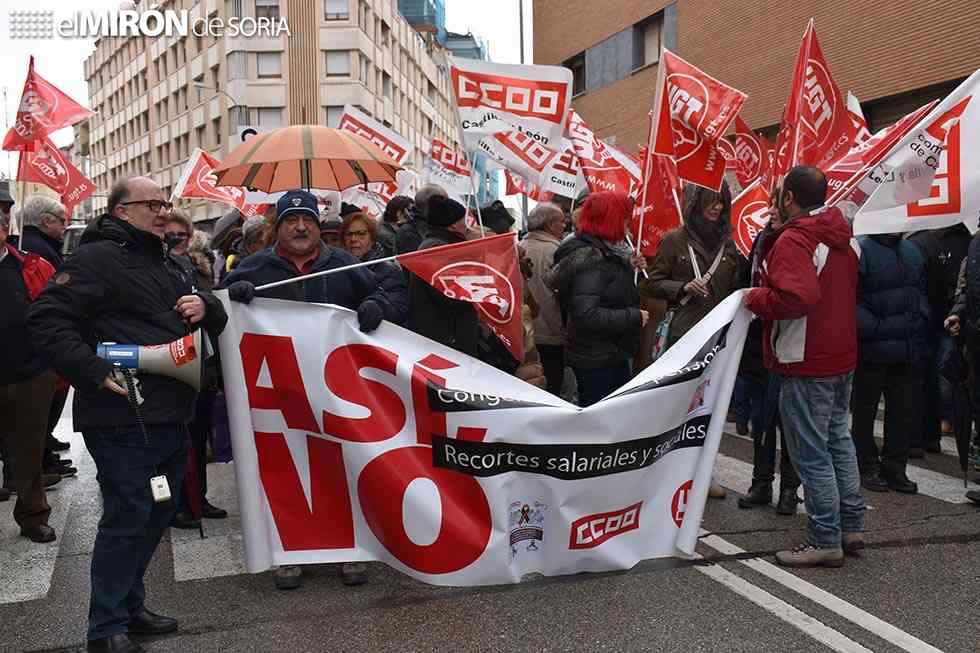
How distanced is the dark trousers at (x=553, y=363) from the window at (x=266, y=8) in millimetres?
50867

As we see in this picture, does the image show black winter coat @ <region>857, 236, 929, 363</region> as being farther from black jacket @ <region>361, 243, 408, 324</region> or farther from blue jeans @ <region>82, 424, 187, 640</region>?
blue jeans @ <region>82, 424, 187, 640</region>

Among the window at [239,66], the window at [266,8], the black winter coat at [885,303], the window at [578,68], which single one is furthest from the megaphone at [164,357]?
the window at [266,8]

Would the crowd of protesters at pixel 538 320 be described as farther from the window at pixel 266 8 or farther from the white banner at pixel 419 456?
the window at pixel 266 8

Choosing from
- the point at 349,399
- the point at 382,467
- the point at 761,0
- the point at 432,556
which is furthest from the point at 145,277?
the point at 761,0

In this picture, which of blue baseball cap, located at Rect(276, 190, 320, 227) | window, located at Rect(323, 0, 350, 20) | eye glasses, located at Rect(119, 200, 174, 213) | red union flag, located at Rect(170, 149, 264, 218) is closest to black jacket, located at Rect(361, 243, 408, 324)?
blue baseball cap, located at Rect(276, 190, 320, 227)

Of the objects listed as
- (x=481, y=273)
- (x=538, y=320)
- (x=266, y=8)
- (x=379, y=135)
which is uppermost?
(x=266, y=8)

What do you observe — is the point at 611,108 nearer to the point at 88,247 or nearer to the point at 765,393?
the point at 765,393

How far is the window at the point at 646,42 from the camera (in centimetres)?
2261

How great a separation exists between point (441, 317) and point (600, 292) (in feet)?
3.89

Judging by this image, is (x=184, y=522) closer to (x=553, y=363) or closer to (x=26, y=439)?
(x=26, y=439)

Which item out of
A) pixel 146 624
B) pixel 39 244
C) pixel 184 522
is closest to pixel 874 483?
pixel 184 522

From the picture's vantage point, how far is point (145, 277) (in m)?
3.89

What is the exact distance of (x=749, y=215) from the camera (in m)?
8.04

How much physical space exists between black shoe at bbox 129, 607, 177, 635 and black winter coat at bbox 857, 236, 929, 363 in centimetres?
468
